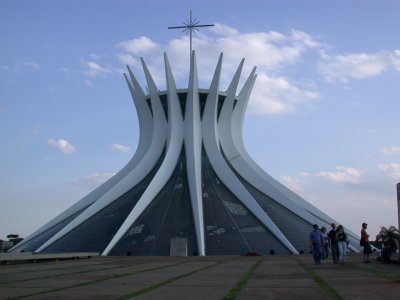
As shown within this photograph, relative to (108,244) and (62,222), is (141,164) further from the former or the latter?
(108,244)

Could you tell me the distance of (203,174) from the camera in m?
37.3

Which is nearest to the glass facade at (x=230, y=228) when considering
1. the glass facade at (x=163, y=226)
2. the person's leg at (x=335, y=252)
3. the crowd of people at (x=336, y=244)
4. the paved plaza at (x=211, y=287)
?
the glass facade at (x=163, y=226)

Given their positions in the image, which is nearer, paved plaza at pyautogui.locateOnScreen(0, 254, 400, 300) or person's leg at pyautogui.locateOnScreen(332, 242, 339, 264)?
paved plaza at pyautogui.locateOnScreen(0, 254, 400, 300)

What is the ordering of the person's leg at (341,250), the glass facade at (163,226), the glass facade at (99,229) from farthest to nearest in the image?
the glass facade at (99,229)
the glass facade at (163,226)
the person's leg at (341,250)

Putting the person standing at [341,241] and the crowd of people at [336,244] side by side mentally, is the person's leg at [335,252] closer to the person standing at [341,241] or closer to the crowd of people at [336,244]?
the crowd of people at [336,244]

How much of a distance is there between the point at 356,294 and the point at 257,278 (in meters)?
3.18

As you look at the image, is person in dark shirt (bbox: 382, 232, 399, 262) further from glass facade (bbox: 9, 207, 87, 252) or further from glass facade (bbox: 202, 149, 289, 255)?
glass facade (bbox: 9, 207, 87, 252)

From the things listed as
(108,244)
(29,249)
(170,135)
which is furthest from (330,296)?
(170,135)

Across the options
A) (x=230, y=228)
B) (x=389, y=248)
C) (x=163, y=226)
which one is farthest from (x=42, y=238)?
(x=389, y=248)

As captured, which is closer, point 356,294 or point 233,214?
point 356,294

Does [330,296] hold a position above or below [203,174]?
below

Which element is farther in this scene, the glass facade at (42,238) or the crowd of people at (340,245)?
the glass facade at (42,238)

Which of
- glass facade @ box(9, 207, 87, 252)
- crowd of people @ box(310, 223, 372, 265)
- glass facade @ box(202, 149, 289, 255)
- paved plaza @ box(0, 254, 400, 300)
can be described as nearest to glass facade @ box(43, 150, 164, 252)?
glass facade @ box(9, 207, 87, 252)

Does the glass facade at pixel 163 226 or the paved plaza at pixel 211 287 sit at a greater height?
the glass facade at pixel 163 226
